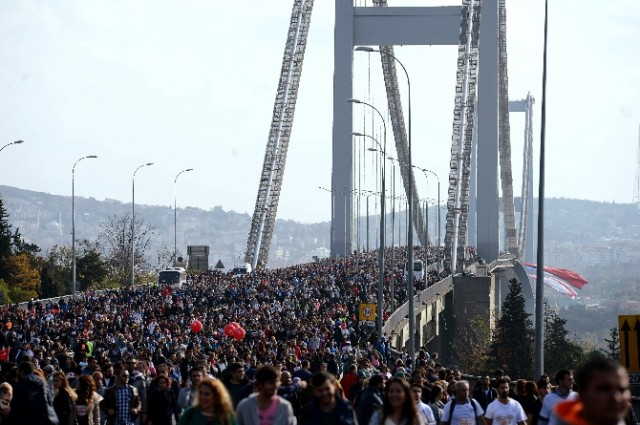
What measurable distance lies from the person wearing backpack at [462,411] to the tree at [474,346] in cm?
4690

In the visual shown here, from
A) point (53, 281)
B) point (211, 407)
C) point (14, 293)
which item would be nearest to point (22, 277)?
point (14, 293)

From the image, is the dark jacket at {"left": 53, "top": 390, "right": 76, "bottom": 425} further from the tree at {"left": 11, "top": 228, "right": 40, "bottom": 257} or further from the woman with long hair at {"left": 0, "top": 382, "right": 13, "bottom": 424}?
the tree at {"left": 11, "top": 228, "right": 40, "bottom": 257}

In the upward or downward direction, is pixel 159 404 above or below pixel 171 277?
above

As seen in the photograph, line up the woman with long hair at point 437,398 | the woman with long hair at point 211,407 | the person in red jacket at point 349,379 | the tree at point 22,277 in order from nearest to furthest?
the woman with long hair at point 211,407
the woman with long hair at point 437,398
the person in red jacket at point 349,379
the tree at point 22,277

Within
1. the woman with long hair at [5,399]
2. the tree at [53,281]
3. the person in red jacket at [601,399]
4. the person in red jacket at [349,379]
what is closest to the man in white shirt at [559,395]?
the woman with long hair at [5,399]

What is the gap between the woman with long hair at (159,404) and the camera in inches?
539

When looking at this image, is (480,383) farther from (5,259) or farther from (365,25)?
(365,25)

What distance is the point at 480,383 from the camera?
16266 millimetres

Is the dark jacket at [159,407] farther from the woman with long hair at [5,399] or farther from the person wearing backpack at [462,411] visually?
the person wearing backpack at [462,411]

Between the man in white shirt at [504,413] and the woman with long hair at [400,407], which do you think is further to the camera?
the man in white shirt at [504,413]

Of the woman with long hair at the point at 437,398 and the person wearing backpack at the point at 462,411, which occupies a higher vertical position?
the person wearing backpack at the point at 462,411

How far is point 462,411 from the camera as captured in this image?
1296 centimetres

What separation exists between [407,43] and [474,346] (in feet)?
87.9

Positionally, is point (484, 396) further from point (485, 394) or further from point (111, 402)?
point (111, 402)
